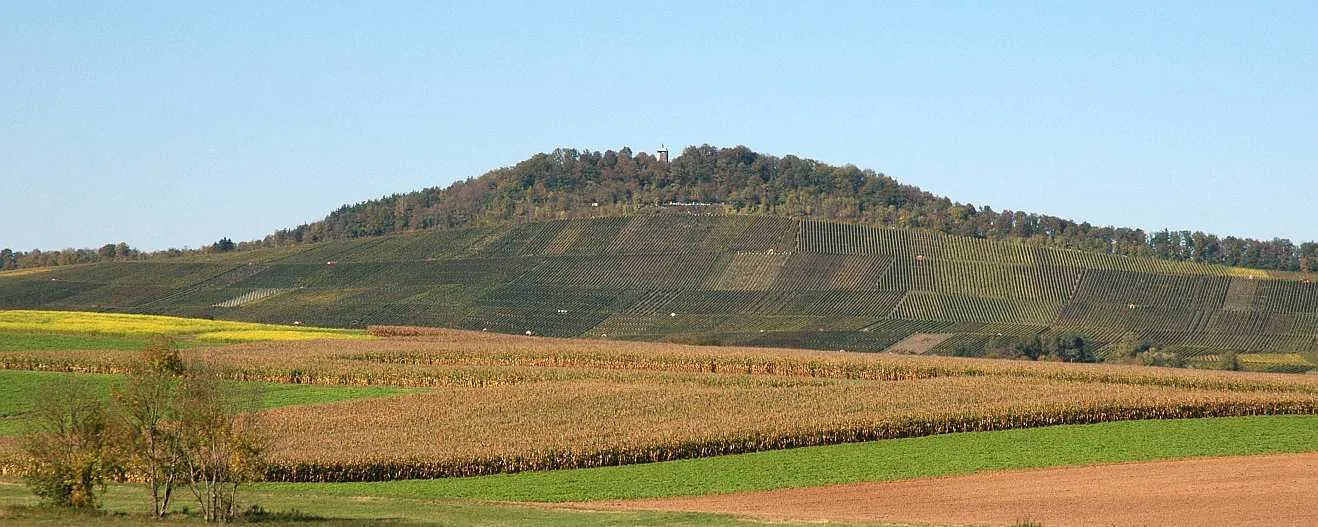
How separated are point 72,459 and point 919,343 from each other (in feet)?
267

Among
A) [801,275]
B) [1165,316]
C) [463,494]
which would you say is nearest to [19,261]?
[801,275]

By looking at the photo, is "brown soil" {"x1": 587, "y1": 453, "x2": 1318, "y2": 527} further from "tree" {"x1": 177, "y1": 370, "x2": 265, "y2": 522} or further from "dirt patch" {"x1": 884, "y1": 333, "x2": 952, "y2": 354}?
"dirt patch" {"x1": 884, "y1": 333, "x2": 952, "y2": 354}

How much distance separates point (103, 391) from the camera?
6800 cm

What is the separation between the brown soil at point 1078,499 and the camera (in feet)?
126

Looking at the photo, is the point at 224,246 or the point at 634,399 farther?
the point at 224,246

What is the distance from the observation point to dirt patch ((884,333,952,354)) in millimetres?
107688

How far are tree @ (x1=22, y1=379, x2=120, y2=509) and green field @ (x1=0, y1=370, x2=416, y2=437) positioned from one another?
24.4 meters

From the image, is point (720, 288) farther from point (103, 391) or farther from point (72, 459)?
point (72, 459)

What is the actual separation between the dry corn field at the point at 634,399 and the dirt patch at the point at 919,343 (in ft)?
70.3

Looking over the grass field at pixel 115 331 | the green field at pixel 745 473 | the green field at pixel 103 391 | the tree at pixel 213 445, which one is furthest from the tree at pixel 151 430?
the grass field at pixel 115 331

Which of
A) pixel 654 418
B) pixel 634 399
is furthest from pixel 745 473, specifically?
pixel 634 399

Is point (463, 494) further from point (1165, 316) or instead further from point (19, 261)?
point (19, 261)

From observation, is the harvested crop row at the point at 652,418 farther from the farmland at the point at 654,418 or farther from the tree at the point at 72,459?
the tree at the point at 72,459

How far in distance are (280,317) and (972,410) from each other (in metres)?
85.3
